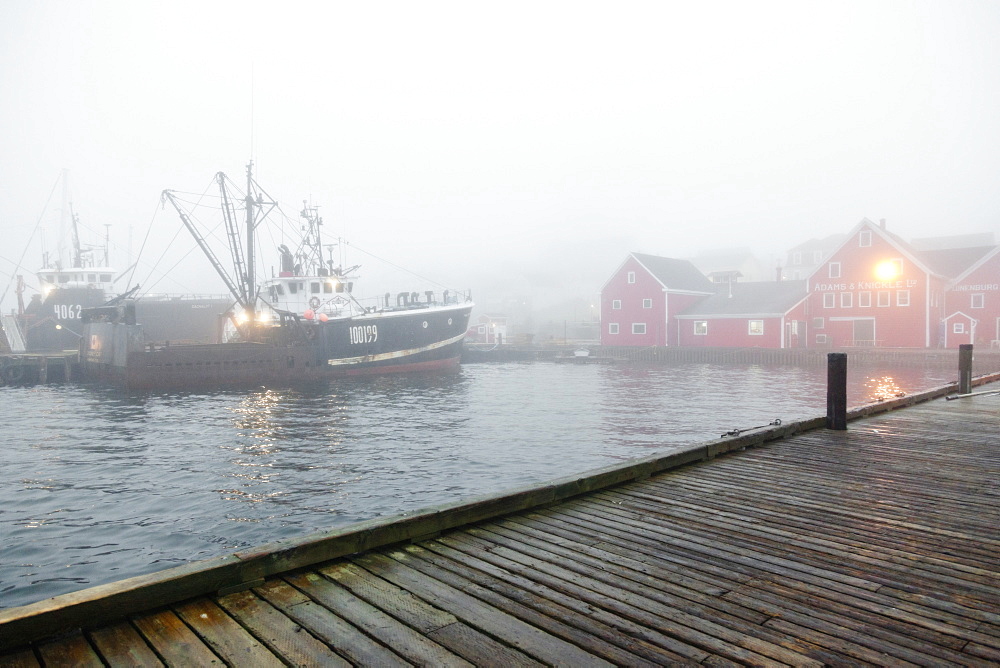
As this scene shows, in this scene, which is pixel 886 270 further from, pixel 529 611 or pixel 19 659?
pixel 19 659

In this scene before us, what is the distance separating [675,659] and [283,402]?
99.4ft

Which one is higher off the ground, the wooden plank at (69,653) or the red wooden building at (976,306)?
the red wooden building at (976,306)

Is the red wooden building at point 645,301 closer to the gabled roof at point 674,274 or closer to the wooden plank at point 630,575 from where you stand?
the gabled roof at point 674,274

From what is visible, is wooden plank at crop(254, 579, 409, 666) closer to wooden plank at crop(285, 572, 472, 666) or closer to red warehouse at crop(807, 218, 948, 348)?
wooden plank at crop(285, 572, 472, 666)

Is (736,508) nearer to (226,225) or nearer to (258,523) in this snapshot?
(258,523)

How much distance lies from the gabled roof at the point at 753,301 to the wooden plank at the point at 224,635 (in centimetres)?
5521

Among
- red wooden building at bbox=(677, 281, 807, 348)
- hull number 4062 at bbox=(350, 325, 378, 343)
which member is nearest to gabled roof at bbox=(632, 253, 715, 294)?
red wooden building at bbox=(677, 281, 807, 348)

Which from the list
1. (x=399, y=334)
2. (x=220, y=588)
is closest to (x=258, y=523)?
(x=220, y=588)

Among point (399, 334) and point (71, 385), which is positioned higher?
point (399, 334)

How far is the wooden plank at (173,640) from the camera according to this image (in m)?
3.44

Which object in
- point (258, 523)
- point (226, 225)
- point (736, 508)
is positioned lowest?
point (258, 523)

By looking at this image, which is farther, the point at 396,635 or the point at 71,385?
the point at 71,385

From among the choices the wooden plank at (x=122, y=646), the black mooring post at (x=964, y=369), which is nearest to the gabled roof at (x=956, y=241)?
the black mooring post at (x=964, y=369)

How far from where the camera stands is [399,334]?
47344 millimetres
